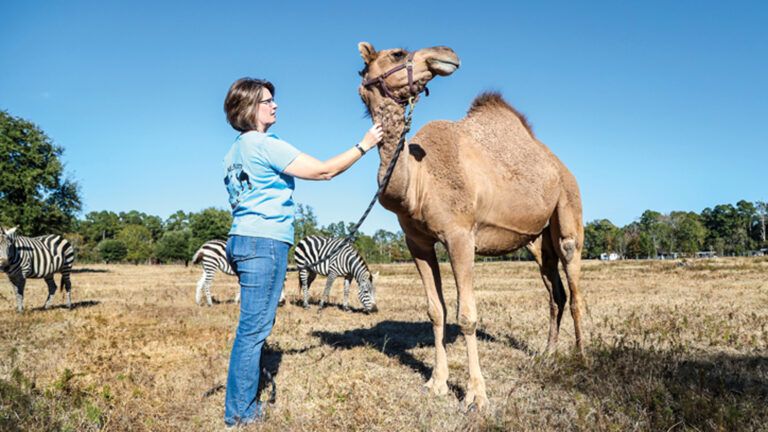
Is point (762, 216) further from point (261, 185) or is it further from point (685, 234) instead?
point (261, 185)

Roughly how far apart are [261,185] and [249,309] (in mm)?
986

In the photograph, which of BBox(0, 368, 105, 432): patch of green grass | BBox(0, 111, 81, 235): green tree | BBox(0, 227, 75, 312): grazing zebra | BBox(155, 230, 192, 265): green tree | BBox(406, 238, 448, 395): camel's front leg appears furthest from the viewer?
BBox(155, 230, 192, 265): green tree

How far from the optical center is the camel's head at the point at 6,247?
10.9 m

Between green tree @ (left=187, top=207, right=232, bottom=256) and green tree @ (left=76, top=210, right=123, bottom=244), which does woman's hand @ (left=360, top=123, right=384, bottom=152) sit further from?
green tree @ (left=76, top=210, right=123, bottom=244)

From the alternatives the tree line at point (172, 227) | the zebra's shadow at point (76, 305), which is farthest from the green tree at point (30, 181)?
the zebra's shadow at point (76, 305)

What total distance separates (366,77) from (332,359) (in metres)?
3.62

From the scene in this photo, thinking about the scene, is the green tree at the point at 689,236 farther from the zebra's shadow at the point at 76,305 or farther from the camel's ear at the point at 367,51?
the camel's ear at the point at 367,51

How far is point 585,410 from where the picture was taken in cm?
380

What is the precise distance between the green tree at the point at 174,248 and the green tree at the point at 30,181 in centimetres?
4010

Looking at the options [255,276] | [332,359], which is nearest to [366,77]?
[255,276]

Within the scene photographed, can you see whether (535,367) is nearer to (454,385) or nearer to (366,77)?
(454,385)

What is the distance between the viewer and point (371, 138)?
12.5 feet

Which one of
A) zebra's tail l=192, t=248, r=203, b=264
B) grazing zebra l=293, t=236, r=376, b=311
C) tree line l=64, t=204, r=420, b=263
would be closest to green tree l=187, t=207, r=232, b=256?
tree line l=64, t=204, r=420, b=263

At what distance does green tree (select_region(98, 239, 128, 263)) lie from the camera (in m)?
90.8
